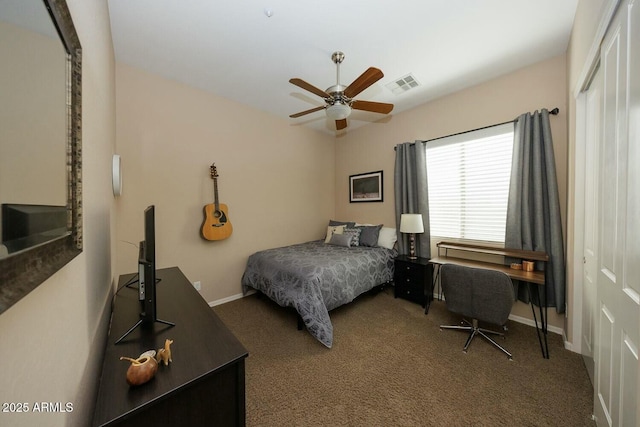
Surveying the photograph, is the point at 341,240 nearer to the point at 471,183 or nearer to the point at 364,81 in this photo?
the point at 471,183

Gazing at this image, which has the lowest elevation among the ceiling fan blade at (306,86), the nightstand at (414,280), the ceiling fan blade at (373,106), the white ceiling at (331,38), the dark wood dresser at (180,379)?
the nightstand at (414,280)

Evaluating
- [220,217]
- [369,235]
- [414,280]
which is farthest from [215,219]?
[414,280]

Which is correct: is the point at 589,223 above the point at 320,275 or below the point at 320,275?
above

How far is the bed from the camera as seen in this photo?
228 centimetres

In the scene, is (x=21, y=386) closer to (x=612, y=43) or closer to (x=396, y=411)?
(x=396, y=411)

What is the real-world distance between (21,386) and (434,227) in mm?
3605

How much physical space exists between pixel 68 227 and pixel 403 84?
319cm

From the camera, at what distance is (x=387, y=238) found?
3.61m

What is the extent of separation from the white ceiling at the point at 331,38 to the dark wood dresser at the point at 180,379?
2.20 m

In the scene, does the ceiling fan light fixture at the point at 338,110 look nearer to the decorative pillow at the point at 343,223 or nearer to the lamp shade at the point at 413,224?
the lamp shade at the point at 413,224

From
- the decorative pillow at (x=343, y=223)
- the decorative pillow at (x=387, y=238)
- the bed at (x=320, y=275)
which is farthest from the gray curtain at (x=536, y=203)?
the decorative pillow at (x=343, y=223)

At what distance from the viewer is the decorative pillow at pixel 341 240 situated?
11.8 ft

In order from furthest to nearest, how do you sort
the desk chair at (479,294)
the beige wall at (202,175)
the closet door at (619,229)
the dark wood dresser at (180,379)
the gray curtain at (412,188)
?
the gray curtain at (412,188) < the beige wall at (202,175) < the desk chair at (479,294) < the closet door at (619,229) < the dark wood dresser at (180,379)

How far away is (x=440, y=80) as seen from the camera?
109 inches
